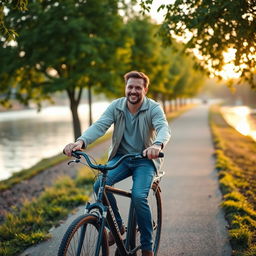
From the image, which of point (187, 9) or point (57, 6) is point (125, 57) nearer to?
point (57, 6)

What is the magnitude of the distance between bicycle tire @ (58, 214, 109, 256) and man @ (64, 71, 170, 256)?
1.50 ft

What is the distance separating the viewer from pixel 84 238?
3047mm

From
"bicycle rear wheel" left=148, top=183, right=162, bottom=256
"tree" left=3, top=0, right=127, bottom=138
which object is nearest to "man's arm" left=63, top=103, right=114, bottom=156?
"bicycle rear wheel" left=148, top=183, right=162, bottom=256

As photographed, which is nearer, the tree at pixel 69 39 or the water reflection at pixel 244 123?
the tree at pixel 69 39

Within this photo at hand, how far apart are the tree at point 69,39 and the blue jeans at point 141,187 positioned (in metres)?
9.75

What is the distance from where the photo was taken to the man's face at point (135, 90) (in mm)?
3713

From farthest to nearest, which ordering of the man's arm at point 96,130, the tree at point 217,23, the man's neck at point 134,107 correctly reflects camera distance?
1. the tree at point 217,23
2. the man's neck at point 134,107
3. the man's arm at point 96,130

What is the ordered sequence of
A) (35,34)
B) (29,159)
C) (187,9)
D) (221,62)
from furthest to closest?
(29,159)
(35,34)
(221,62)
(187,9)

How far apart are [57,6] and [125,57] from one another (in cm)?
460

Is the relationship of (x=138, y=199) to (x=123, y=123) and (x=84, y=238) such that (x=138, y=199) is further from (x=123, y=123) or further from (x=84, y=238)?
(x=123, y=123)

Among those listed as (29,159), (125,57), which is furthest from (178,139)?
(29,159)

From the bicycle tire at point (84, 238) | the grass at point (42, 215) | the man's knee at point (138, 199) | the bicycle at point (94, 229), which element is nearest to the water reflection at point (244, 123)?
the grass at point (42, 215)

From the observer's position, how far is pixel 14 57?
45.0 feet

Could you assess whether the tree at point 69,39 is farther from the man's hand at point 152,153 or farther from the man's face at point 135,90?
the man's hand at point 152,153
